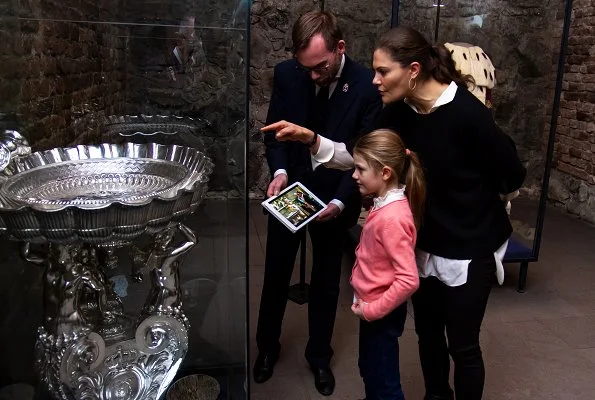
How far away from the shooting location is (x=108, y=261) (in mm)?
1827

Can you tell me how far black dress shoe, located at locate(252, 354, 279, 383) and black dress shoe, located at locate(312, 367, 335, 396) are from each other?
0.20 m

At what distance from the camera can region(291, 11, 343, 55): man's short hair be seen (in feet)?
6.54

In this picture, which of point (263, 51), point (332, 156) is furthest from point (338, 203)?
point (263, 51)

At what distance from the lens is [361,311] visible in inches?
70.7

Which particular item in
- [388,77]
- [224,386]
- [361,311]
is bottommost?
[224,386]

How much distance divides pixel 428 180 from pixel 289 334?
1436 millimetres

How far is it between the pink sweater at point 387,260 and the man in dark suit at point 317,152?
0.38 meters

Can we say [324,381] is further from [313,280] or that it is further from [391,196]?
[391,196]

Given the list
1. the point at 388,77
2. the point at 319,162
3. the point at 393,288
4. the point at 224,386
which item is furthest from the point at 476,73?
the point at 224,386

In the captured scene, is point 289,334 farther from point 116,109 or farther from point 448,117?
point 448,117

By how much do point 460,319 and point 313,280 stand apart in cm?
73

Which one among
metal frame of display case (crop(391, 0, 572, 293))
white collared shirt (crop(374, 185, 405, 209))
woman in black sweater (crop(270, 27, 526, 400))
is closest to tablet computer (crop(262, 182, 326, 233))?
woman in black sweater (crop(270, 27, 526, 400))

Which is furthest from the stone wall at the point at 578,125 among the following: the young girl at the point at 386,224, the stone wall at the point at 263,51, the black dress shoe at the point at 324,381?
the young girl at the point at 386,224

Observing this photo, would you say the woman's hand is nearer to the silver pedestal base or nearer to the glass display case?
the glass display case
